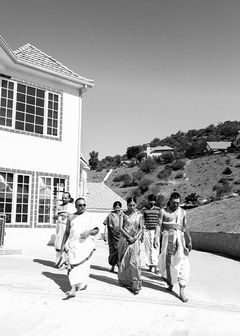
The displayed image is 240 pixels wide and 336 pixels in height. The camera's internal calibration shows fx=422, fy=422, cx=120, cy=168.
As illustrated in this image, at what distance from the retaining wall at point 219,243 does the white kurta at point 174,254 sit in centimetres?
1040

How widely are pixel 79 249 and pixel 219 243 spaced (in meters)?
13.8

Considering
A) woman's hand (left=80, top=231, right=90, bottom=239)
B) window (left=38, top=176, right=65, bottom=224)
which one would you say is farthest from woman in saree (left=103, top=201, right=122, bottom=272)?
window (left=38, top=176, right=65, bottom=224)

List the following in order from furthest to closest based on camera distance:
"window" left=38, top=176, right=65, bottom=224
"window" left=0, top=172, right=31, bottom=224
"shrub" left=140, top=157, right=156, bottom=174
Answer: "shrub" left=140, top=157, right=156, bottom=174 < "window" left=38, top=176, right=65, bottom=224 < "window" left=0, top=172, right=31, bottom=224

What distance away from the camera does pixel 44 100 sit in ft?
47.9

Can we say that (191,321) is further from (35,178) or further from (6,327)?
(35,178)

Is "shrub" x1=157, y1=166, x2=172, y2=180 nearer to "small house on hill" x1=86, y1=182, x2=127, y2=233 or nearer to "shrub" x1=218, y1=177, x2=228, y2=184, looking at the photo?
"shrub" x1=218, y1=177, x2=228, y2=184

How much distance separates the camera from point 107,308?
6.59 m

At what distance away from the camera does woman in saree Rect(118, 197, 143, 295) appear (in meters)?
7.72

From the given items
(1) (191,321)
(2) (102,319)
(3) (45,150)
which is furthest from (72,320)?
(3) (45,150)

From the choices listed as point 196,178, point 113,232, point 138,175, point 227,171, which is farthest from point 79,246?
point 138,175

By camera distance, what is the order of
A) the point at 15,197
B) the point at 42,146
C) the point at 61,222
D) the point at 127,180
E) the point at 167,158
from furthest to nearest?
the point at 167,158 < the point at 127,180 < the point at 42,146 < the point at 15,197 < the point at 61,222

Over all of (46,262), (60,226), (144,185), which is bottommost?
(46,262)

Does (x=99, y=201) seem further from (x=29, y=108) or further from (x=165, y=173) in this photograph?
(x=165, y=173)

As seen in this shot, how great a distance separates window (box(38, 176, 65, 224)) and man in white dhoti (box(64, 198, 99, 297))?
7016 millimetres
